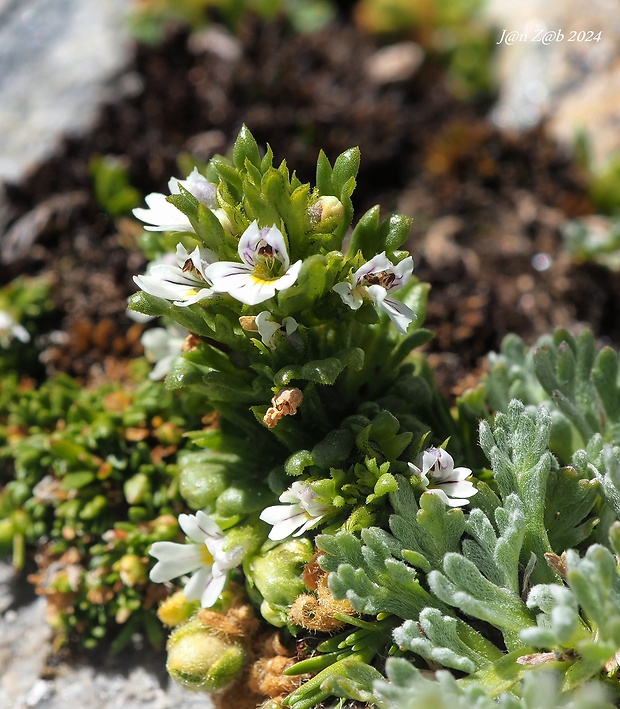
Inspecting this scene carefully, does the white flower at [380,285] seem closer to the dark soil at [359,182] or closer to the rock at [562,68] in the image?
the dark soil at [359,182]

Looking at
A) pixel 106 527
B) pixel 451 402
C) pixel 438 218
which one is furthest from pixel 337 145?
pixel 106 527

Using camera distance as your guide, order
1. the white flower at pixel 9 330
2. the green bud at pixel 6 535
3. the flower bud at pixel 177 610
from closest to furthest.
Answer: the flower bud at pixel 177 610 < the green bud at pixel 6 535 < the white flower at pixel 9 330

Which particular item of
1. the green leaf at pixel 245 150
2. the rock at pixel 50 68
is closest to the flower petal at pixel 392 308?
the green leaf at pixel 245 150

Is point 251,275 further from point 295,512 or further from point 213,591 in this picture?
point 213,591

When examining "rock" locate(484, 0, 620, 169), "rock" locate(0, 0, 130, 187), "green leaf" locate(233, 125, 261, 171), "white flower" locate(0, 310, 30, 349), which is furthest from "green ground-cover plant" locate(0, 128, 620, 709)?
"rock" locate(484, 0, 620, 169)

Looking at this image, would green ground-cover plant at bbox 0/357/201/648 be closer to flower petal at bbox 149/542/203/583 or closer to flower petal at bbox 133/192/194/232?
flower petal at bbox 149/542/203/583
